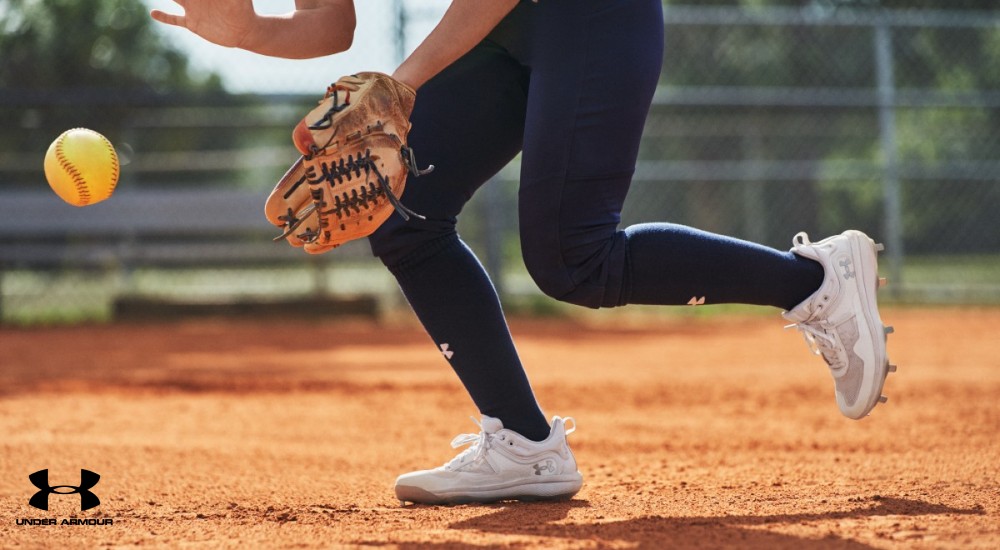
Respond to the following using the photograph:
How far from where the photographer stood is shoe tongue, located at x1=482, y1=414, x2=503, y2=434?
8.09ft

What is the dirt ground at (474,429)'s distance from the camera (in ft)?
6.82

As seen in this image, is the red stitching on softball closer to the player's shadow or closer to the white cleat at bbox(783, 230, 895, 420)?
the player's shadow

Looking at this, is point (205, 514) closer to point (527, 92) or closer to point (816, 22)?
point (527, 92)

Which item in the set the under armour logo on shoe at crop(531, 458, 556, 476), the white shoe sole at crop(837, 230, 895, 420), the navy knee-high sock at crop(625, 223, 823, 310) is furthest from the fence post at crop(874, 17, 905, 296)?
the under armour logo on shoe at crop(531, 458, 556, 476)

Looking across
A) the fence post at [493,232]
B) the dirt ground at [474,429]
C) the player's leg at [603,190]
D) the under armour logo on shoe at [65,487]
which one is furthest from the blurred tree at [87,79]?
the player's leg at [603,190]

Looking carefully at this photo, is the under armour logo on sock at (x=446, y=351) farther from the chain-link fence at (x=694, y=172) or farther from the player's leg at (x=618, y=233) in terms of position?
the chain-link fence at (x=694, y=172)

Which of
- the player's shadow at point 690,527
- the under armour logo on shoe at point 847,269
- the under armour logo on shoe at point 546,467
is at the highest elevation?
the under armour logo on shoe at point 847,269

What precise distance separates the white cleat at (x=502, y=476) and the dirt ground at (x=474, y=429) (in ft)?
0.16

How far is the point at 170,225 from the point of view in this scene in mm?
8742

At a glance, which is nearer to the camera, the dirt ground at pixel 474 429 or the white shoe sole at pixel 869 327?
the dirt ground at pixel 474 429

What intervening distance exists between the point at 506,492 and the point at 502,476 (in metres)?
0.04

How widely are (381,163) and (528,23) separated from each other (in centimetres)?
45

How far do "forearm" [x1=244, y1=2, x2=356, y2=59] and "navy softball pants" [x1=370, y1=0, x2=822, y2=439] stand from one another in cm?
26

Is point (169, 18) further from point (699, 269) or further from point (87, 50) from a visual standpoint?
point (87, 50)
